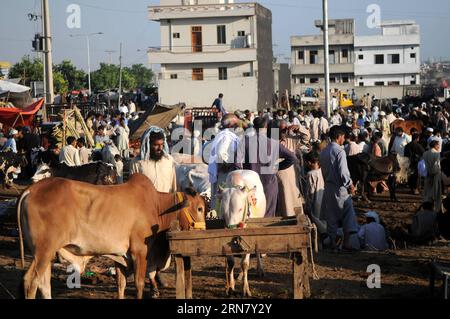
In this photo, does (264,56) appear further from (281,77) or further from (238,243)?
(238,243)

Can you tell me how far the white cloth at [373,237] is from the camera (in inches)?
468

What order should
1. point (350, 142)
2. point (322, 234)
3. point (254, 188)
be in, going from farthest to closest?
point (350, 142), point (322, 234), point (254, 188)

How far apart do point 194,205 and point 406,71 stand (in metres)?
61.1

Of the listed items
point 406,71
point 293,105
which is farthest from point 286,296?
point 406,71

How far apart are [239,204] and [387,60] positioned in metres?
61.5

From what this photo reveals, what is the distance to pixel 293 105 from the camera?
44.4 metres

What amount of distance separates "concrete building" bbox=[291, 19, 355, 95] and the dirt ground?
5306cm

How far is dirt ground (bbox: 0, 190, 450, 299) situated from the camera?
877 centimetres

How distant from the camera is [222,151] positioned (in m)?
10.7

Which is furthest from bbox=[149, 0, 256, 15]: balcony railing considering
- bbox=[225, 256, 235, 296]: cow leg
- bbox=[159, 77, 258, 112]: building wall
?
bbox=[225, 256, 235, 296]: cow leg

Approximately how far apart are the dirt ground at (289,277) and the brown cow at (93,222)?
98 centimetres

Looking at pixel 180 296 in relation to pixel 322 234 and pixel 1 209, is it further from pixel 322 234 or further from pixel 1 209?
pixel 1 209

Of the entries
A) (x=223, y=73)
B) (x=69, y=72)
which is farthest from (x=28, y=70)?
(x=223, y=73)

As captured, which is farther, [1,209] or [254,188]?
[1,209]
